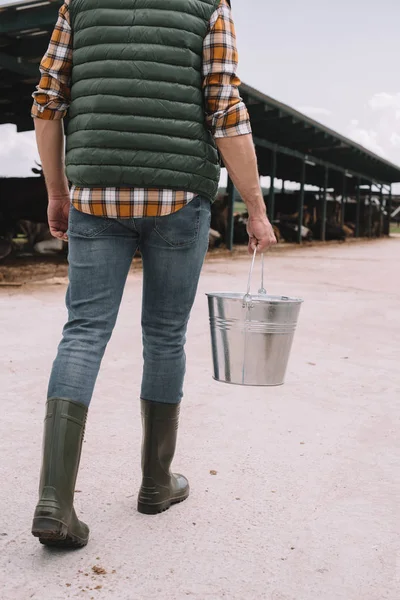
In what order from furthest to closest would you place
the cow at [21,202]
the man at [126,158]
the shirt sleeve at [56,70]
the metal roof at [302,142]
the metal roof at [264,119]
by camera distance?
the metal roof at [302,142]
the cow at [21,202]
the metal roof at [264,119]
the shirt sleeve at [56,70]
the man at [126,158]

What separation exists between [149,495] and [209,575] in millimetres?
477

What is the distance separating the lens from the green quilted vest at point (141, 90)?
2049 mm

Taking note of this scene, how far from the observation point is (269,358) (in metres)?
2.68

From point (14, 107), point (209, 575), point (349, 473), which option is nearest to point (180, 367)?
point (209, 575)

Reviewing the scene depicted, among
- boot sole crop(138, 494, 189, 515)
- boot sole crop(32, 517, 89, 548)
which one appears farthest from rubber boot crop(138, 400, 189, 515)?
boot sole crop(32, 517, 89, 548)

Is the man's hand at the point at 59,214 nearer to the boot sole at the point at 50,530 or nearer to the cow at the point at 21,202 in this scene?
the boot sole at the point at 50,530

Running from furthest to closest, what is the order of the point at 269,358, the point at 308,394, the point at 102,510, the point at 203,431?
the point at 308,394, the point at 203,431, the point at 269,358, the point at 102,510

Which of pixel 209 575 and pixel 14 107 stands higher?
pixel 14 107

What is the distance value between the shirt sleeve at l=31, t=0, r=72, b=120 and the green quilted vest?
0.31 feet

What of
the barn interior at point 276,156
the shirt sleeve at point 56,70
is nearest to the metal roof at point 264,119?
the barn interior at point 276,156

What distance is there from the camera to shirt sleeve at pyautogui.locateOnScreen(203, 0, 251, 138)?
209 centimetres

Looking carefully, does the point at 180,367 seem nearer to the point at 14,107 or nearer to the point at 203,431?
the point at 203,431

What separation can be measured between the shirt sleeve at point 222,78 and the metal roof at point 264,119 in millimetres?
7107

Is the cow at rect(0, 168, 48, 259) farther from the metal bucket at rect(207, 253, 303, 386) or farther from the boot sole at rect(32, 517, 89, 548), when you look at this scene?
the boot sole at rect(32, 517, 89, 548)
